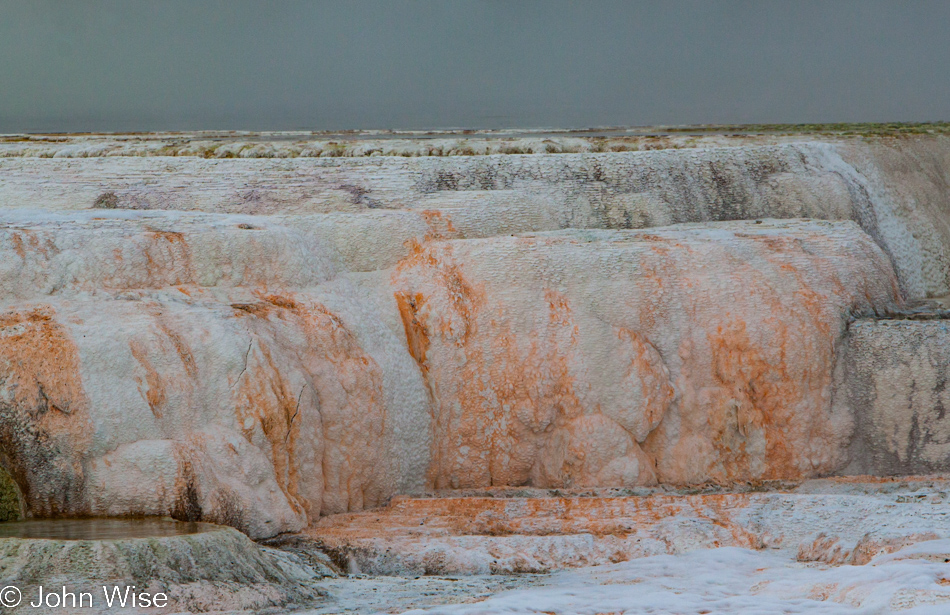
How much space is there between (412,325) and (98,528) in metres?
4.83

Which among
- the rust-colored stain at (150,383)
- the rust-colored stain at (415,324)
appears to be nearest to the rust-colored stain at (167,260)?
the rust-colored stain at (150,383)

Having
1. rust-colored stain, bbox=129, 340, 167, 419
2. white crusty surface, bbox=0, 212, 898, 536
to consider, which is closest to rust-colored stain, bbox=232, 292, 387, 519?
white crusty surface, bbox=0, 212, 898, 536

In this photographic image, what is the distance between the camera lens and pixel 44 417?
30.5 feet

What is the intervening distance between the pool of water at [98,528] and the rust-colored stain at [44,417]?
11.3 inches

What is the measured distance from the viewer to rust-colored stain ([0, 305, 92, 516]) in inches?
358

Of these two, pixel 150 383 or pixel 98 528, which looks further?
pixel 150 383

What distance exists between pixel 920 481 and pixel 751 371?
2254mm

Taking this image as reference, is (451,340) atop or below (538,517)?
atop

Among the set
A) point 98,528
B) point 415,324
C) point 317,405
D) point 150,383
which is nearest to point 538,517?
point 317,405

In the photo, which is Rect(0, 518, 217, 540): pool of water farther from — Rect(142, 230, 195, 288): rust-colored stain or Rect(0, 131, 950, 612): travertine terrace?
Rect(142, 230, 195, 288): rust-colored stain

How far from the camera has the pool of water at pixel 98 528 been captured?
8.19m

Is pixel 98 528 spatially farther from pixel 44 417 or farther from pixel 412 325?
pixel 412 325

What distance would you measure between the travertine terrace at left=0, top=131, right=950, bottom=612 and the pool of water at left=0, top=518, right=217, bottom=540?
0.26 meters

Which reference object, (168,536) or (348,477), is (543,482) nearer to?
(348,477)
